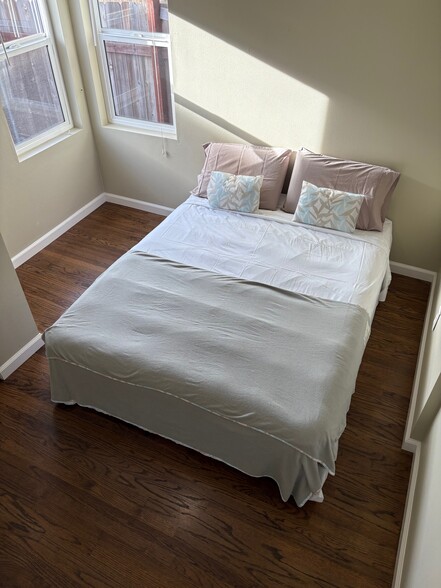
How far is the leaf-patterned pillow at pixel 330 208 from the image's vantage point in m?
2.84

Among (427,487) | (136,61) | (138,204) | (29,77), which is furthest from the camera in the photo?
(138,204)

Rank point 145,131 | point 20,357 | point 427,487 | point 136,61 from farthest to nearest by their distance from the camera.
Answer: point 145,131 → point 136,61 → point 20,357 → point 427,487

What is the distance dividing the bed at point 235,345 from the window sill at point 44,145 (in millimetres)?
1229

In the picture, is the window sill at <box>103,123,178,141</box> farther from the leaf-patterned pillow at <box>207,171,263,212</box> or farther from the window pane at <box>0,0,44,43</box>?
the window pane at <box>0,0,44,43</box>

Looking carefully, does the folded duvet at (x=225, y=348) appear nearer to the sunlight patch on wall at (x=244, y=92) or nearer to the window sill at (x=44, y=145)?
the sunlight patch on wall at (x=244, y=92)

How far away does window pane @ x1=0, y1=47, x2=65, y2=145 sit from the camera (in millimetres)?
3098

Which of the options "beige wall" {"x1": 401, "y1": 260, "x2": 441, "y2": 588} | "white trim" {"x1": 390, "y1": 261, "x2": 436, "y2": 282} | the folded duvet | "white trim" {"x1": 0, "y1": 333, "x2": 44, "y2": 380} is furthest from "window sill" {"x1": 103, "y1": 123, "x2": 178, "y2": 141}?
"beige wall" {"x1": 401, "y1": 260, "x2": 441, "y2": 588}

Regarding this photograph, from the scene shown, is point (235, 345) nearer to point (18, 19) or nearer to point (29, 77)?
point (29, 77)

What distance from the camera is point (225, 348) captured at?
2.14 m

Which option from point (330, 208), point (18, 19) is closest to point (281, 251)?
point (330, 208)

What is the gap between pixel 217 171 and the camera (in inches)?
124

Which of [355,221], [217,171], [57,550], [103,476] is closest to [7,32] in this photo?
[217,171]

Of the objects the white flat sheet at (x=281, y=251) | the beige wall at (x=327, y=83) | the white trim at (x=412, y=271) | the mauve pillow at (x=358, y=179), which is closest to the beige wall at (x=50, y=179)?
the beige wall at (x=327, y=83)

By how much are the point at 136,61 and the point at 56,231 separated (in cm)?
143
